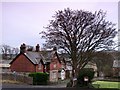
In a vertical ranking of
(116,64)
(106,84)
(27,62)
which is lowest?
(106,84)

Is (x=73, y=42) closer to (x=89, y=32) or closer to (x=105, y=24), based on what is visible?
(x=89, y=32)

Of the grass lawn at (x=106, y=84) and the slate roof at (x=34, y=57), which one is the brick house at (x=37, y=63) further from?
the grass lawn at (x=106, y=84)

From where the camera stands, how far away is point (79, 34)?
8.43 m

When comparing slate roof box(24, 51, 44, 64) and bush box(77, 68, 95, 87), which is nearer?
bush box(77, 68, 95, 87)

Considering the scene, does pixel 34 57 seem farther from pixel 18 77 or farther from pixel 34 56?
pixel 18 77

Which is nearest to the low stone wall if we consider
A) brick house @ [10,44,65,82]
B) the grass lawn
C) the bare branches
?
brick house @ [10,44,65,82]

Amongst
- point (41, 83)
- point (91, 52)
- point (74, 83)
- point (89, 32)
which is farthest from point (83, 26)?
point (41, 83)

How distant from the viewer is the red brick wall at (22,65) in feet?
33.7

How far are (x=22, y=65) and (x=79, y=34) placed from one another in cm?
300

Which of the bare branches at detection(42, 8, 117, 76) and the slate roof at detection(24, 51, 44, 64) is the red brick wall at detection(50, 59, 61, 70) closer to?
the slate roof at detection(24, 51, 44, 64)

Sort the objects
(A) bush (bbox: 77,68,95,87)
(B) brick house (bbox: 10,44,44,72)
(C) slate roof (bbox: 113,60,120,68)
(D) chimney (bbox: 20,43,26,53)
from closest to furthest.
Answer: (A) bush (bbox: 77,68,95,87), (C) slate roof (bbox: 113,60,120,68), (D) chimney (bbox: 20,43,26,53), (B) brick house (bbox: 10,44,44,72)

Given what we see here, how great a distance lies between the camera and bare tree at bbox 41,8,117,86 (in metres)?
8.23

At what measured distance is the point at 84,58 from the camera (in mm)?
8164

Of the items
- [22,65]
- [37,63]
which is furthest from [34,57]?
[22,65]
